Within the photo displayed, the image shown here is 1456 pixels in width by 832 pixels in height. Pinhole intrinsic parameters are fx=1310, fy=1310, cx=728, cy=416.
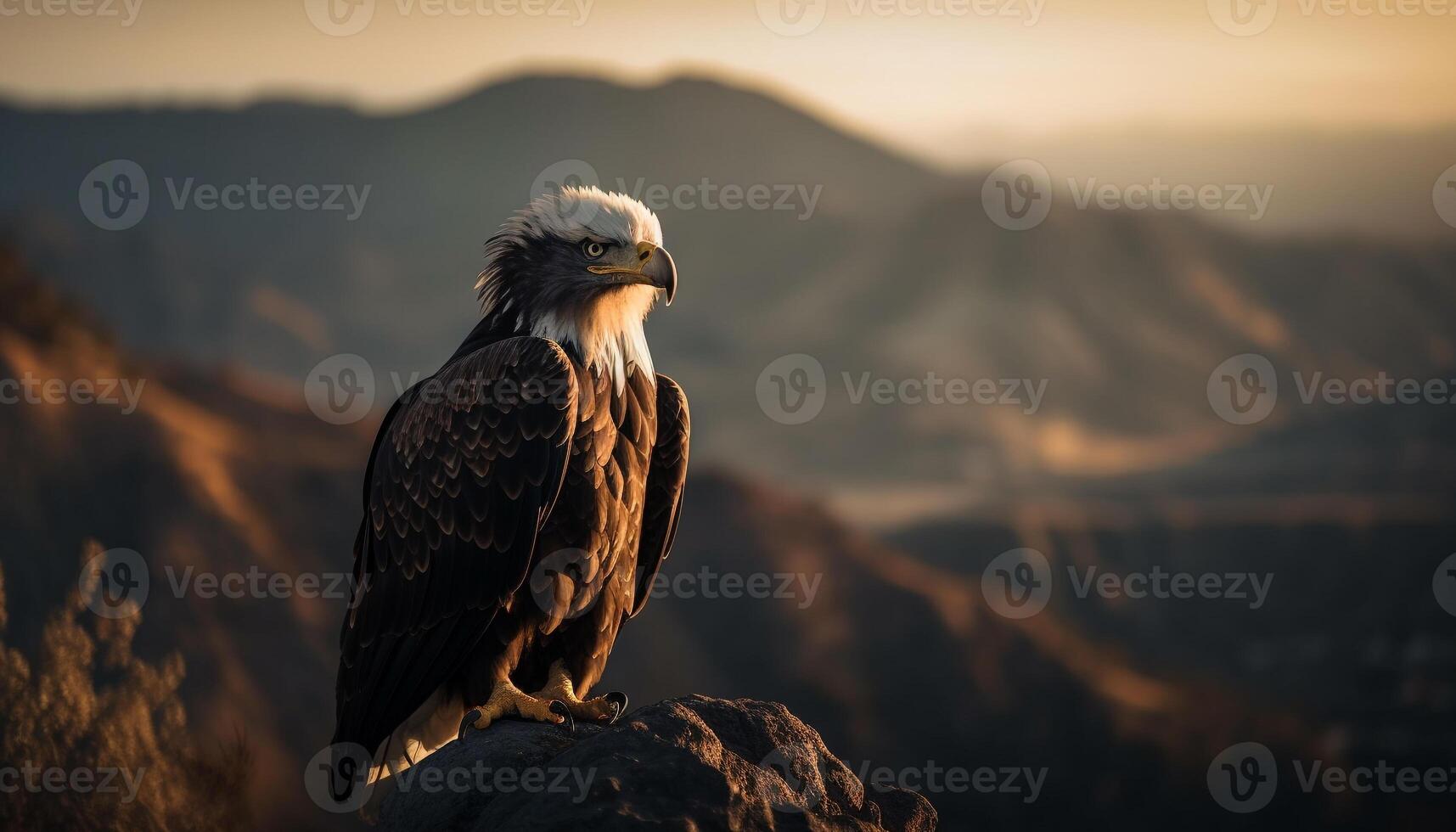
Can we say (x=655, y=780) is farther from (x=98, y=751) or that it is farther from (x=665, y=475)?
(x=98, y=751)

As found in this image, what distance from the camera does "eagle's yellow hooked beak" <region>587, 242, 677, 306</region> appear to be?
7.10 m

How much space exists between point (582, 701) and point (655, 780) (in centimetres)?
120

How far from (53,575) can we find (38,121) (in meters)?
121

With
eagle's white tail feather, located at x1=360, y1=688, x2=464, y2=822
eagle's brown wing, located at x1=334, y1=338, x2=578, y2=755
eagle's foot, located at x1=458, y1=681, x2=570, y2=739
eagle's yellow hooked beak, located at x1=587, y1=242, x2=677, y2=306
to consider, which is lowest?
eagle's white tail feather, located at x1=360, y1=688, x2=464, y2=822

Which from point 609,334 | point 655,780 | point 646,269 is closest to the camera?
point 655,780

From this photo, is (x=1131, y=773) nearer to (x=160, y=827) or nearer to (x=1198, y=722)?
(x=1198, y=722)

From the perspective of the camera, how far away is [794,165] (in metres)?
150

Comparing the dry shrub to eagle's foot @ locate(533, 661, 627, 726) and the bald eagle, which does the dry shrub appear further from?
eagle's foot @ locate(533, 661, 627, 726)

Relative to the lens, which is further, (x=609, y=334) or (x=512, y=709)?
(x=609, y=334)

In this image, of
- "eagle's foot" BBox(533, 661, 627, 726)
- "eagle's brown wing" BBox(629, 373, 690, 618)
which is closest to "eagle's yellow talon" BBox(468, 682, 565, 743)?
"eagle's foot" BBox(533, 661, 627, 726)

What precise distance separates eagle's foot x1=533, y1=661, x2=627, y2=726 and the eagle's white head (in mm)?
1651

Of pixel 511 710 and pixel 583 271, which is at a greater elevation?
pixel 583 271

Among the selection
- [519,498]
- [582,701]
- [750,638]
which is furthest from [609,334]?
[750,638]

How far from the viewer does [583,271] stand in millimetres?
7148
